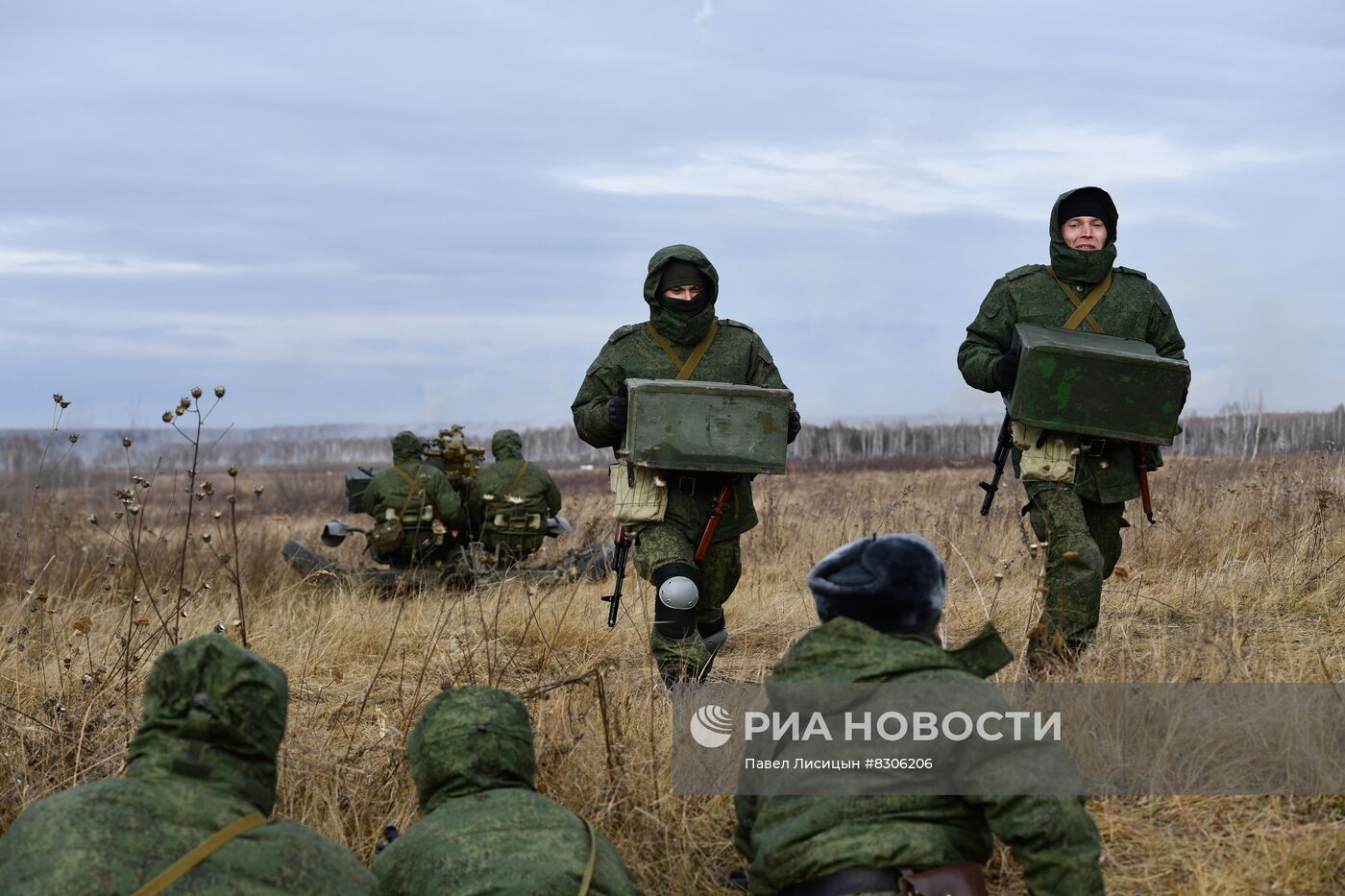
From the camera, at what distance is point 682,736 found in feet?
15.1

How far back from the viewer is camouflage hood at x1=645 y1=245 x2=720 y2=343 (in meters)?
5.73

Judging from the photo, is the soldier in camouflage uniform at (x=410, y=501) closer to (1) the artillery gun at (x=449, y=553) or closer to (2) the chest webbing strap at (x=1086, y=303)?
(1) the artillery gun at (x=449, y=553)

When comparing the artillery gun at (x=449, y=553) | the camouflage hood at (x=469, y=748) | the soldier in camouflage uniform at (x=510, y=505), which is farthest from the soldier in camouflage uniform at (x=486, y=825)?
the soldier in camouflage uniform at (x=510, y=505)

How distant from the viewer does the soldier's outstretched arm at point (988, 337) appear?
578 centimetres

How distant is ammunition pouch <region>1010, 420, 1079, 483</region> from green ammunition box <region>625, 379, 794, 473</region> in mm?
1036

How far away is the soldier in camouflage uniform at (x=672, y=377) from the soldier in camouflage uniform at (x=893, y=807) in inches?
105

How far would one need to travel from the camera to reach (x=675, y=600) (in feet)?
17.6

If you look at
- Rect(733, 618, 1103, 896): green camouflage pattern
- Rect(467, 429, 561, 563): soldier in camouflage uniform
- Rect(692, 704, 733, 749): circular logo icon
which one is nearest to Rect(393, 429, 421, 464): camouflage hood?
Rect(467, 429, 561, 563): soldier in camouflage uniform

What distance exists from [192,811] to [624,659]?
3573 mm

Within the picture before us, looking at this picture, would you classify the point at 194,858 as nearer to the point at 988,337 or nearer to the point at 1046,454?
the point at 1046,454

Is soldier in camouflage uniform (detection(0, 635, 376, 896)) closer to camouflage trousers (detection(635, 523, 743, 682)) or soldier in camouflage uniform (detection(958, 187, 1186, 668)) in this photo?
camouflage trousers (detection(635, 523, 743, 682))

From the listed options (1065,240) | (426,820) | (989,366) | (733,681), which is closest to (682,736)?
(733,681)

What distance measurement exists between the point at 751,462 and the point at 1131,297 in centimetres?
184

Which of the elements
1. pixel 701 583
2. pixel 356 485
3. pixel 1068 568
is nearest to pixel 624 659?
pixel 701 583
